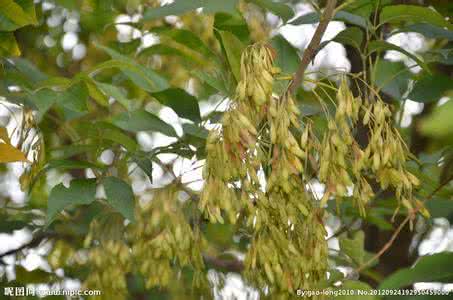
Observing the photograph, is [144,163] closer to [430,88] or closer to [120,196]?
[120,196]

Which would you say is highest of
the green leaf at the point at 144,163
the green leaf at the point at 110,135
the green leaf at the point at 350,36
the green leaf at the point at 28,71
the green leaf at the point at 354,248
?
the green leaf at the point at 28,71

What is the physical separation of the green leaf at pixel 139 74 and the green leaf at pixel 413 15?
0.44m

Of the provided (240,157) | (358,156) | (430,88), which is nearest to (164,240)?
(240,157)

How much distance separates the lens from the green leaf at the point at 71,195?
52.2 inches

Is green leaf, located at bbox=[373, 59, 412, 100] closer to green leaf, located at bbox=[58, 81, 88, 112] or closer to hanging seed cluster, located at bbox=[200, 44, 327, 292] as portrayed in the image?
hanging seed cluster, located at bbox=[200, 44, 327, 292]

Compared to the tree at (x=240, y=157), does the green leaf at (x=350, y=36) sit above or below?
above

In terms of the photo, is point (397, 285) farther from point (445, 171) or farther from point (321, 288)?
point (445, 171)

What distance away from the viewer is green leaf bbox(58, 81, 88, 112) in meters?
1.33

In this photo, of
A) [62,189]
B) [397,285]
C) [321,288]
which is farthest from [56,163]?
[397,285]

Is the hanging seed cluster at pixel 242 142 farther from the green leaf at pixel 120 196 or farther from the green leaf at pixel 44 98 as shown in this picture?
the green leaf at pixel 44 98

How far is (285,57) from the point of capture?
1.46m

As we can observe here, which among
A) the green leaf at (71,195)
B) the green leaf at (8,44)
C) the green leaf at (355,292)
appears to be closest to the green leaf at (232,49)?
the green leaf at (71,195)

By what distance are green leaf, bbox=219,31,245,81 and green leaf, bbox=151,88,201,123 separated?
0.40 feet

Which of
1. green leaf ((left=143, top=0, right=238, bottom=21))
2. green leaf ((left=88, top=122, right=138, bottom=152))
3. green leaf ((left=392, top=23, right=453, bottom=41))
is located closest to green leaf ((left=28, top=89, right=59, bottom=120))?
green leaf ((left=88, top=122, right=138, bottom=152))
